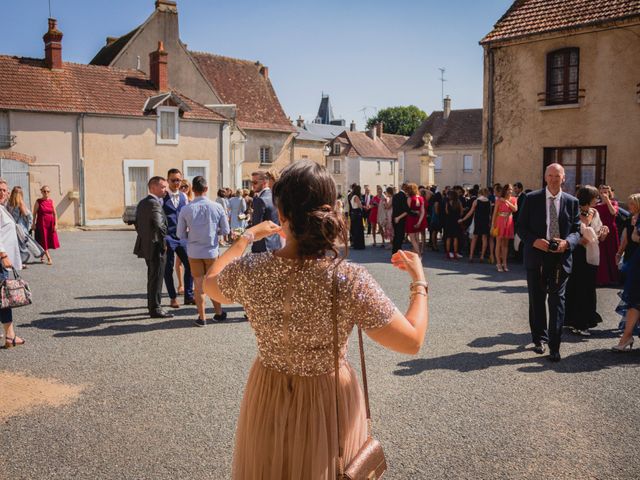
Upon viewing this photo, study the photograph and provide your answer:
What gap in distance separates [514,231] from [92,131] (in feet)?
69.1

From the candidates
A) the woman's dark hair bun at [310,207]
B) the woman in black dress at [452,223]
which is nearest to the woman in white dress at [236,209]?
the woman in black dress at [452,223]

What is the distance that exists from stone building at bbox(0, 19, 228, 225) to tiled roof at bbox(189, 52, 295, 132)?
30.2ft

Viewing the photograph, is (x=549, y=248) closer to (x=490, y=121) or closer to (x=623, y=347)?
(x=623, y=347)

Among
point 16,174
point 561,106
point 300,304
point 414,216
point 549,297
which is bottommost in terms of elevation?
point 549,297

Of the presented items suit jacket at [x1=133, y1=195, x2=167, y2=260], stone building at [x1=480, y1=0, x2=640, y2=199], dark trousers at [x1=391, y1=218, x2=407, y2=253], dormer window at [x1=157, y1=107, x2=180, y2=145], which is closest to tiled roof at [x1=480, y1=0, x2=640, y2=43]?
stone building at [x1=480, y1=0, x2=640, y2=199]

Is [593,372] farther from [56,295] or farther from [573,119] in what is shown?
[573,119]

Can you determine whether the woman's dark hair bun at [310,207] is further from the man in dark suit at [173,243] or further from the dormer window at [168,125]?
the dormer window at [168,125]

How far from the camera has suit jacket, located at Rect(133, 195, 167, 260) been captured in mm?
8523

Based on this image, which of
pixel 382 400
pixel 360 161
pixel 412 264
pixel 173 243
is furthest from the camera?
pixel 360 161

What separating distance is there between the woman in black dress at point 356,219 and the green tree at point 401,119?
6593cm

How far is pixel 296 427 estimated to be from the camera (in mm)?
2346

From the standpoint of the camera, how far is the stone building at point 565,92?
15.8 meters

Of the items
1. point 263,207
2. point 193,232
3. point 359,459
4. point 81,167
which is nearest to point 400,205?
point 263,207

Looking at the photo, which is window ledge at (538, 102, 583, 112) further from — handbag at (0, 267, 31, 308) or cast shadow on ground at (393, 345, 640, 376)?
handbag at (0, 267, 31, 308)
